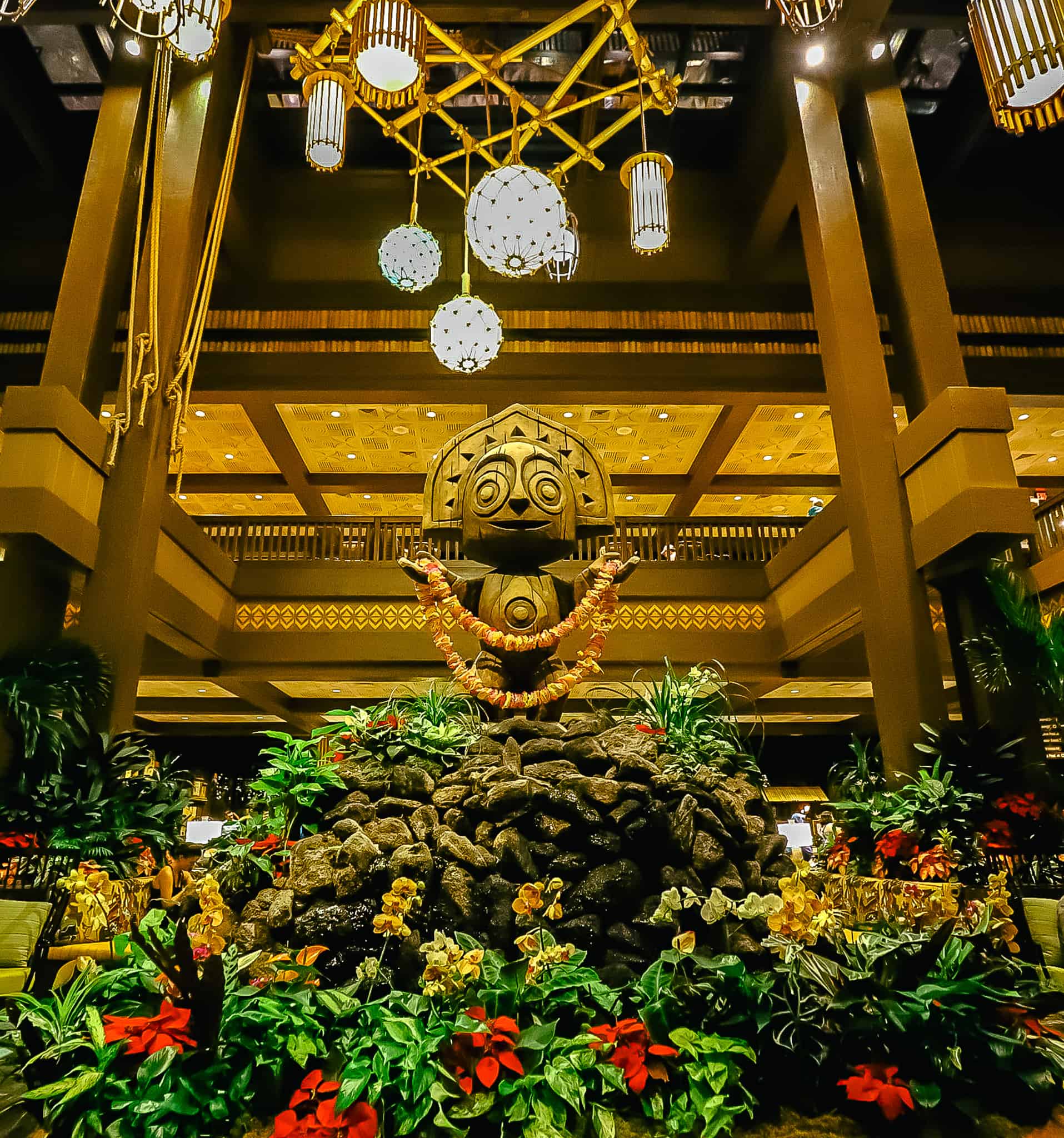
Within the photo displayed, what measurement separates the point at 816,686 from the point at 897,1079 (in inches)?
340

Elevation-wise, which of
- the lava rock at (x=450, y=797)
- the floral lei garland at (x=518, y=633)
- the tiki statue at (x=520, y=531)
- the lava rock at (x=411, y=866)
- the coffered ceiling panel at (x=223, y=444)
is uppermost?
the coffered ceiling panel at (x=223, y=444)

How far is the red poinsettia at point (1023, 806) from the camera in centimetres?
427

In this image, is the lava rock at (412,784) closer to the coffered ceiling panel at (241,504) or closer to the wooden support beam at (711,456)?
the wooden support beam at (711,456)

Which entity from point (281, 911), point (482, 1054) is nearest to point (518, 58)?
point (281, 911)

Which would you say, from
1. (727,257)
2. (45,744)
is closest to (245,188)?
(727,257)

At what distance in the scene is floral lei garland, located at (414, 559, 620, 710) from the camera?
3598mm

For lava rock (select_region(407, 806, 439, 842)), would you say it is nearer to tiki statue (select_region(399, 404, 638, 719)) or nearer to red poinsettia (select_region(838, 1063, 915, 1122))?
tiki statue (select_region(399, 404, 638, 719))

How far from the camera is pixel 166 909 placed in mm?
2625

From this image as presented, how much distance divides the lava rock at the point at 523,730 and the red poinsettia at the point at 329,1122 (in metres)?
1.58

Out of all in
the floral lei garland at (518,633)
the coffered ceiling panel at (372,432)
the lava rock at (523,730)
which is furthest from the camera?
the coffered ceiling panel at (372,432)

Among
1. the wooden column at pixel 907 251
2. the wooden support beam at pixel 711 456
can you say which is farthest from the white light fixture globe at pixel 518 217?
the wooden support beam at pixel 711 456

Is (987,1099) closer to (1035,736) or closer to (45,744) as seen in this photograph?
(1035,736)

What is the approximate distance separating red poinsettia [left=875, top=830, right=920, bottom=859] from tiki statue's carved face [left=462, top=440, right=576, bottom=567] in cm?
254

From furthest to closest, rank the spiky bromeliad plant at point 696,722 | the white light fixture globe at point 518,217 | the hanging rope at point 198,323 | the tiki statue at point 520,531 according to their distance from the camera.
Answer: the hanging rope at point 198,323, the tiki statue at point 520,531, the spiky bromeliad plant at point 696,722, the white light fixture globe at point 518,217
